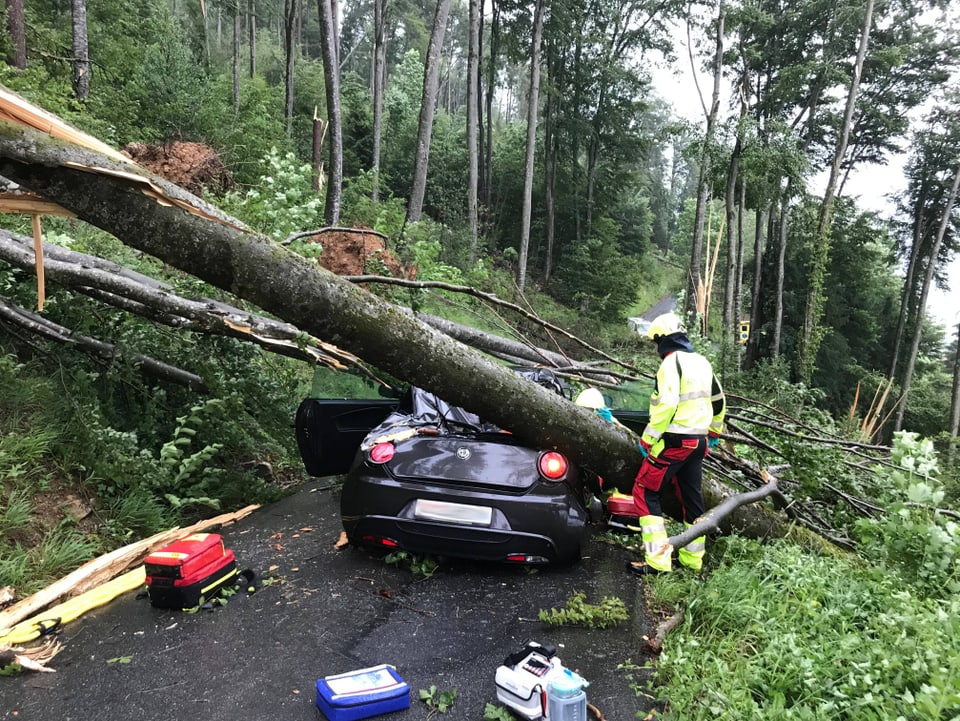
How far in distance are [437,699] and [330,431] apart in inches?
101

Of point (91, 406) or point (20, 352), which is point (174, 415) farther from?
point (20, 352)

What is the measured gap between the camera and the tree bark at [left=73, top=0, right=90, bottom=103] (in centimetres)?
1268

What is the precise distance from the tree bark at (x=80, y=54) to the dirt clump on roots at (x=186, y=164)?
1.56m

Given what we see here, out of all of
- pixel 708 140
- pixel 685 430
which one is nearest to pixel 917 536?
pixel 685 430

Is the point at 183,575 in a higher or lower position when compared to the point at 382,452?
lower

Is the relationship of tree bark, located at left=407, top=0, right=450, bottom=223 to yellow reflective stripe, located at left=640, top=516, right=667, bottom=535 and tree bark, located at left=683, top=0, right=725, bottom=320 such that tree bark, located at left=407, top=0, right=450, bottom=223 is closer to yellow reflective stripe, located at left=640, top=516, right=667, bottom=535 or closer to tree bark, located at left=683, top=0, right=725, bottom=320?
tree bark, located at left=683, top=0, right=725, bottom=320

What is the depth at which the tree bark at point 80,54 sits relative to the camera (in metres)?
12.7

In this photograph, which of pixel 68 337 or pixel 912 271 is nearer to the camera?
pixel 68 337

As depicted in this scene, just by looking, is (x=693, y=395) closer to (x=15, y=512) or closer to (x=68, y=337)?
(x=15, y=512)

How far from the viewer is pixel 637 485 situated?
3.90 m

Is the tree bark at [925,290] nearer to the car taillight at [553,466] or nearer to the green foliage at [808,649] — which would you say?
the green foliage at [808,649]

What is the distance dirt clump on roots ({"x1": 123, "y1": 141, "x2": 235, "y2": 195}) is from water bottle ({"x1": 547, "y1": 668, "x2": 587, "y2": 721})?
42.0 feet

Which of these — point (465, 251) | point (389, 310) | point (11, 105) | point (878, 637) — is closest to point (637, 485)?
point (878, 637)

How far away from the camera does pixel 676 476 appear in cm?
401
